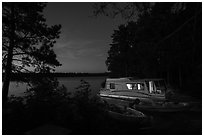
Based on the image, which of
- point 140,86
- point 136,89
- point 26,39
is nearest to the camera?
point 26,39

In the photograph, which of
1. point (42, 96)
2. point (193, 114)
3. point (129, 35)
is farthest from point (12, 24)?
point (129, 35)

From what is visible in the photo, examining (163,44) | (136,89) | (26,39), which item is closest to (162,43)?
(163,44)

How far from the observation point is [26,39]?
512 inches

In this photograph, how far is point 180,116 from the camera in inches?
511

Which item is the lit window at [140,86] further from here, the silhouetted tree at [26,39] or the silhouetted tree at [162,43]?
the silhouetted tree at [26,39]

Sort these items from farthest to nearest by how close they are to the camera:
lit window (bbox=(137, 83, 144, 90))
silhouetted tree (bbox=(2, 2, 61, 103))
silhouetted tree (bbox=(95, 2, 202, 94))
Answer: lit window (bbox=(137, 83, 144, 90))
silhouetted tree (bbox=(2, 2, 61, 103))
silhouetted tree (bbox=(95, 2, 202, 94))

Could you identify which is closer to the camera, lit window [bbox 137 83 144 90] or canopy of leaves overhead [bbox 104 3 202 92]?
canopy of leaves overhead [bbox 104 3 202 92]

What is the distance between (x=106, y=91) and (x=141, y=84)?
5286mm

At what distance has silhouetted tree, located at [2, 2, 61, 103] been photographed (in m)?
11.5

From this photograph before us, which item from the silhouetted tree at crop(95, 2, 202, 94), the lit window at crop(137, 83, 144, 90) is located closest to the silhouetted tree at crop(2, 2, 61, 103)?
the silhouetted tree at crop(95, 2, 202, 94)

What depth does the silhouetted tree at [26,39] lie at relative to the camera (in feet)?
37.6

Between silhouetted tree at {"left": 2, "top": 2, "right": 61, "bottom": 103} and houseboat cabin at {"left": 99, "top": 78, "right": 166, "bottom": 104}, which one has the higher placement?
silhouetted tree at {"left": 2, "top": 2, "right": 61, "bottom": 103}

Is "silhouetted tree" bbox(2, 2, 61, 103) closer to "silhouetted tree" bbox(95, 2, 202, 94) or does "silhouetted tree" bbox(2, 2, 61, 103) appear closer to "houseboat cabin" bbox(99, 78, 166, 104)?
"silhouetted tree" bbox(95, 2, 202, 94)

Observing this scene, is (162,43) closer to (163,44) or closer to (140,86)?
(163,44)
